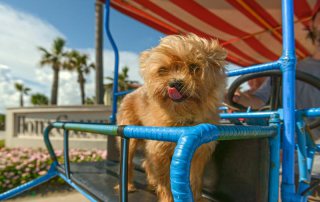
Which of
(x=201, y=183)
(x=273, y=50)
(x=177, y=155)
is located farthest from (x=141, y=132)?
(x=273, y=50)

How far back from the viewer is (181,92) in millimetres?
1538

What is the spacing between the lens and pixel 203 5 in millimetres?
3773

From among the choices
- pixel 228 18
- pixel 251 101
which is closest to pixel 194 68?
pixel 251 101

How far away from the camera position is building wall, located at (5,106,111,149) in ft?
26.9

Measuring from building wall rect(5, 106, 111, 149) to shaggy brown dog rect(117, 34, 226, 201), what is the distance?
6541 mm

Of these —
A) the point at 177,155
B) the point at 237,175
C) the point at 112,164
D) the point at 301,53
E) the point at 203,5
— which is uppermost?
the point at 203,5

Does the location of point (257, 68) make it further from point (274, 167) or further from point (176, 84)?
point (274, 167)

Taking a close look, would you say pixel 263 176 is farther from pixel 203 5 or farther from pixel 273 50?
pixel 273 50

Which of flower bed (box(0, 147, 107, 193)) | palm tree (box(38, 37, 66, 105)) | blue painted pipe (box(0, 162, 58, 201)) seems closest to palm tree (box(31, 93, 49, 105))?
palm tree (box(38, 37, 66, 105))

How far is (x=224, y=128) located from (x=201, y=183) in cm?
74

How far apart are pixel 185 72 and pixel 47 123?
323 inches

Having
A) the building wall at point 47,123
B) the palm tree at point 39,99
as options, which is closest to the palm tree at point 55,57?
the palm tree at point 39,99

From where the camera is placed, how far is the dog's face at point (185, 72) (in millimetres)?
1557

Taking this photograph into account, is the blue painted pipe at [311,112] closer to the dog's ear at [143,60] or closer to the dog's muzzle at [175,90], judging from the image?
the dog's muzzle at [175,90]
